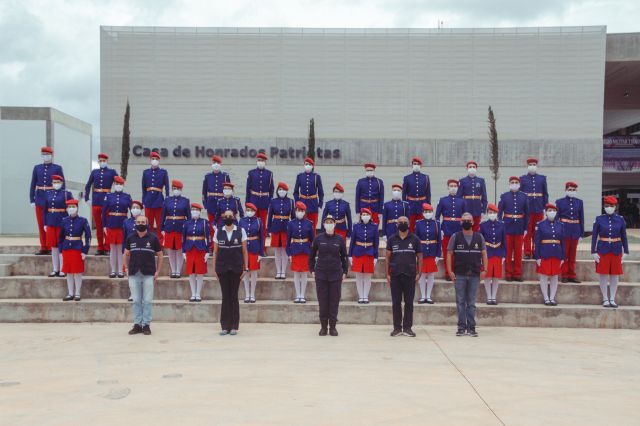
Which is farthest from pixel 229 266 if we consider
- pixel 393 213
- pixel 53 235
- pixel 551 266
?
pixel 551 266

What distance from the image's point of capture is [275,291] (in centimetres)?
1105

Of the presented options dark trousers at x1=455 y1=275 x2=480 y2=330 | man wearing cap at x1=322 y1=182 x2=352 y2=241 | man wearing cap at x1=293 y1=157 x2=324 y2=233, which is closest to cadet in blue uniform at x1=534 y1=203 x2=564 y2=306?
dark trousers at x1=455 y1=275 x2=480 y2=330

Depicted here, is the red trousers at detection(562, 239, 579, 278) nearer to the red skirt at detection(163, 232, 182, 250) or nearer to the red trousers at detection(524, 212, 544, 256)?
Answer: the red trousers at detection(524, 212, 544, 256)

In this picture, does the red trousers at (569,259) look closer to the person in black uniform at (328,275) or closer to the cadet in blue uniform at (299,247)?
the person in black uniform at (328,275)

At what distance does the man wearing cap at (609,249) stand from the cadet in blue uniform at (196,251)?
6607 millimetres

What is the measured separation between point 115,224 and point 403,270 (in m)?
5.49

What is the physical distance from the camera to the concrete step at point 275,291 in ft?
35.4

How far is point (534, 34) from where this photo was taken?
851 inches

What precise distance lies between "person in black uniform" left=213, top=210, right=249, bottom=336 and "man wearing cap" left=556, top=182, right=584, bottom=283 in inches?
232

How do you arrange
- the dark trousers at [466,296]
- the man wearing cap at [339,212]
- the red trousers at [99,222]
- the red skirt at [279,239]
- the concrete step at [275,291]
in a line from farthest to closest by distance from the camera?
the red trousers at [99,222] → the man wearing cap at [339,212] → the red skirt at [279,239] → the concrete step at [275,291] → the dark trousers at [466,296]

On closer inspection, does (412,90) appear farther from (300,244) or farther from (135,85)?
(300,244)

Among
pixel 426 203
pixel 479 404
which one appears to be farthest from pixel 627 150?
pixel 479 404

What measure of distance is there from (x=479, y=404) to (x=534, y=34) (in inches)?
744

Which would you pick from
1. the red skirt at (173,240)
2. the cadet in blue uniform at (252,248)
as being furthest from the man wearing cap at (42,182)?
the cadet in blue uniform at (252,248)
